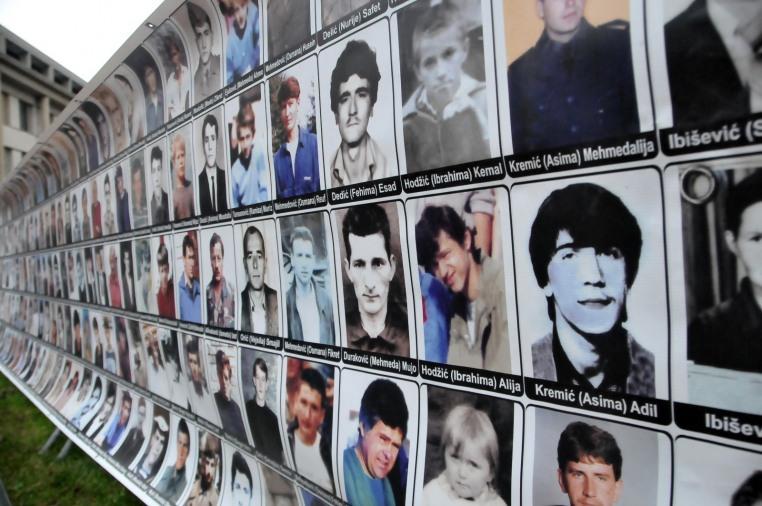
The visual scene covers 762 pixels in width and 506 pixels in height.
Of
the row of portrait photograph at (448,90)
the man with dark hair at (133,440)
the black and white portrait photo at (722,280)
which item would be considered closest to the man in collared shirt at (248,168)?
the row of portrait photograph at (448,90)

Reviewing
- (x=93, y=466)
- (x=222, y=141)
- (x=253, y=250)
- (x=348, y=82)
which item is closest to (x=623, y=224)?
(x=348, y=82)

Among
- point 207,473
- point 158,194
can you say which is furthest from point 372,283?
point 158,194

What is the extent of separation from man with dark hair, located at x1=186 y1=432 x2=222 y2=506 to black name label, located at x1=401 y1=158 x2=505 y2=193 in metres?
0.93

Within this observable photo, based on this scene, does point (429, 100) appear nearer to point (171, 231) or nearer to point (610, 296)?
point (610, 296)

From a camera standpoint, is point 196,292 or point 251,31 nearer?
point 251,31

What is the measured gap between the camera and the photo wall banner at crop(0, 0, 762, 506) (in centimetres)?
46

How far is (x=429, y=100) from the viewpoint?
69cm

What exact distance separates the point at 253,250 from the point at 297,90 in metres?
0.35

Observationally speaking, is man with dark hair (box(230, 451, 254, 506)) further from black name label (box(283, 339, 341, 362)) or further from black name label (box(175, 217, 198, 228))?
black name label (box(175, 217, 198, 228))

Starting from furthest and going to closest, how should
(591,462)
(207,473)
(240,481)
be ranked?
(207,473), (240,481), (591,462)

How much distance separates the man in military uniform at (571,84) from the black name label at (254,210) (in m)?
0.57

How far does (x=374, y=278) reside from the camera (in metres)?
0.79

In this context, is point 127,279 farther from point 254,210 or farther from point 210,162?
point 254,210

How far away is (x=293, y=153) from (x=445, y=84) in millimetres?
373
